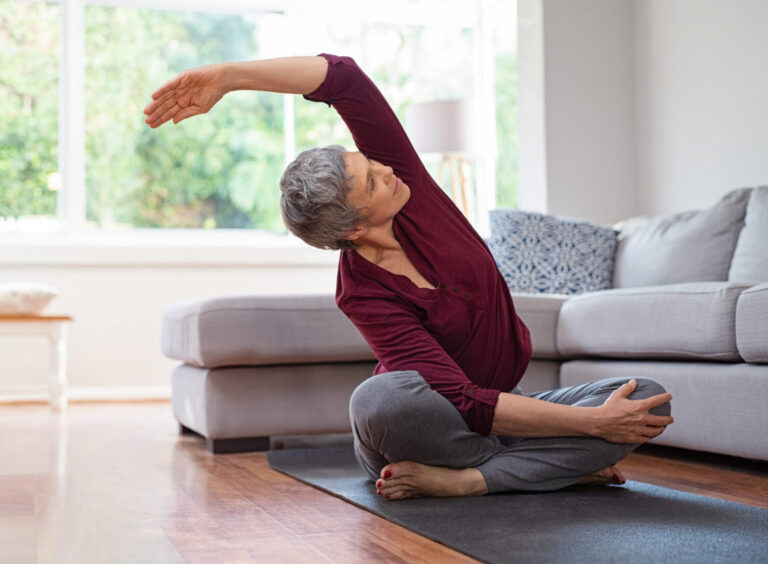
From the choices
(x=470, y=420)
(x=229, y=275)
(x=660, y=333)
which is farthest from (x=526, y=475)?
(x=229, y=275)

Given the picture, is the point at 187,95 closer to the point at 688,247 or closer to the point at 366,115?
the point at 366,115

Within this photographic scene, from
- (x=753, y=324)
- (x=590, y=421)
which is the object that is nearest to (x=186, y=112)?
(x=590, y=421)

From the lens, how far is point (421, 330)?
6.52 ft

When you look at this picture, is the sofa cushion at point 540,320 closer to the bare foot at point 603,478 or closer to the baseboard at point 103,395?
the bare foot at point 603,478

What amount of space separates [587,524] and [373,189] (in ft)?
2.52

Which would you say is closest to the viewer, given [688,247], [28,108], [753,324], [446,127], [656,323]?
[753,324]

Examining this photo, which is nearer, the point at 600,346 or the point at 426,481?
the point at 426,481

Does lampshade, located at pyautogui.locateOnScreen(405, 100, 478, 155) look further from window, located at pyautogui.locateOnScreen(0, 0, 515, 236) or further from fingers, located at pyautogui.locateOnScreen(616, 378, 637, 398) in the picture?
fingers, located at pyautogui.locateOnScreen(616, 378, 637, 398)

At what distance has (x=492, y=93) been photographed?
6457 millimetres

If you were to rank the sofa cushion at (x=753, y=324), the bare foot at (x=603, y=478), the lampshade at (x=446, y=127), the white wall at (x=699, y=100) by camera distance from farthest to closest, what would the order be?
the lampshade at (x=446, y=127), the white wall at (x=699, y=100), the sofa cushion at (x=753, y=324), the bare foot at (x=603, y=478)

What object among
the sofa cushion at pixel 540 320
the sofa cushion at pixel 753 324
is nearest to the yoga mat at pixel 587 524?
the sofa cushion at pixel 753 324

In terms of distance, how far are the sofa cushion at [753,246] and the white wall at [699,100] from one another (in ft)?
2.79

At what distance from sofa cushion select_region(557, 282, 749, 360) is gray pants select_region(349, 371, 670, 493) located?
22.5 inches

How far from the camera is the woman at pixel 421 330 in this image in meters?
1.90
